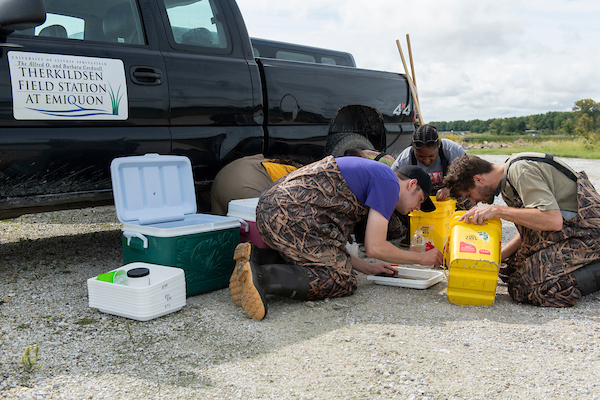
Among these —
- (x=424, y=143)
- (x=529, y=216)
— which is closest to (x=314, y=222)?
(x=529, y=216)

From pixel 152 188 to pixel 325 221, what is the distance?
4.18ft

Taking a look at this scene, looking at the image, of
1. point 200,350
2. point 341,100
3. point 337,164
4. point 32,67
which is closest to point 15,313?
point 200,350

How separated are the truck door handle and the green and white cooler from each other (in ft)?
1.68

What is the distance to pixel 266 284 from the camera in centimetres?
290

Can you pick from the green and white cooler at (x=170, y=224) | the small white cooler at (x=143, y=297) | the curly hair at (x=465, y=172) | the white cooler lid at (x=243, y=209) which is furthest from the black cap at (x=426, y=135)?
the small white cooler at (x=143, y=297)

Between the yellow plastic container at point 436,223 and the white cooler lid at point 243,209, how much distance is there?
4.99 ft

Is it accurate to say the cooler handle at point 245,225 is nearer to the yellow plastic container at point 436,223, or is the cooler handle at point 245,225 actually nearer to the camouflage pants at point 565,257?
the yellow plastic container at point 436,223

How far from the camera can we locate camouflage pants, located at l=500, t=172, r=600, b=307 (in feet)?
9.80

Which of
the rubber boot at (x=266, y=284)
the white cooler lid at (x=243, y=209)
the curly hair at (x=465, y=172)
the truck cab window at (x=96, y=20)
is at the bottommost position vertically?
the rubber boot at (x=266, y=284)

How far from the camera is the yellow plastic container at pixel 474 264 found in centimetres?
289

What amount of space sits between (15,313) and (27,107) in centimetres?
121

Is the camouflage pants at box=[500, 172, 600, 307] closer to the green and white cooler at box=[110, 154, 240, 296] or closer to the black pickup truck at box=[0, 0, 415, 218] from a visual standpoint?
the green and white cooler at box=[110, 154, 240, 296]

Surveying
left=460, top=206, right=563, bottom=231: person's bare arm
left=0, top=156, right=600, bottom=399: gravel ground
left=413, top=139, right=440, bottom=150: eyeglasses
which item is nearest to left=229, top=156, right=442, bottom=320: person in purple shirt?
left=0, top=156, right=600, bottom=399: gravel ground

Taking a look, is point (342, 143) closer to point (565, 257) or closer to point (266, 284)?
point (266, 284)
